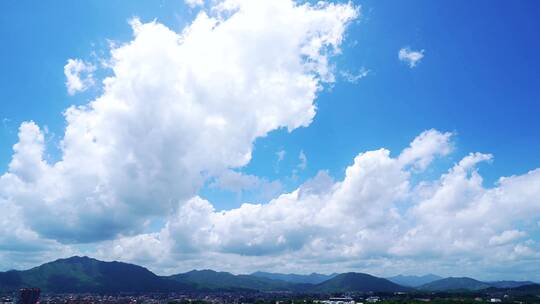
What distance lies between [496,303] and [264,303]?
9659 cm

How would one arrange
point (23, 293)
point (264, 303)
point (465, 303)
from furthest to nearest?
point (264, 303) < point (465, 303) < point (23, 293)

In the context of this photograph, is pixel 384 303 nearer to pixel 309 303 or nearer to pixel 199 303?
pixel 309 303

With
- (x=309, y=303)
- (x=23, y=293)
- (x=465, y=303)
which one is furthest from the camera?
(x=309, y=303)

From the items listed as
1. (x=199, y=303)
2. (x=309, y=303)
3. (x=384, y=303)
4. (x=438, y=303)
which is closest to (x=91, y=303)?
(x=199, y=303)

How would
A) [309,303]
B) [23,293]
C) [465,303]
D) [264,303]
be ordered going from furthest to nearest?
[264,303] < [309,303] < [465,303] < [23,293]

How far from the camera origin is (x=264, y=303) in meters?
195

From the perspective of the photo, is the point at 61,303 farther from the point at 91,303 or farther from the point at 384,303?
the point at 384,303

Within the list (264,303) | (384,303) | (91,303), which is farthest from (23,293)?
(384,303)

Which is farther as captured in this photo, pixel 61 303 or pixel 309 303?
pixel 61 303

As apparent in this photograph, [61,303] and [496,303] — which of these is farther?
[61,303]

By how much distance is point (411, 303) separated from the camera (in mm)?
172125

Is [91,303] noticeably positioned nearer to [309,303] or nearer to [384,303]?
[309,303]

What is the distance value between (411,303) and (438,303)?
11007 millimetres

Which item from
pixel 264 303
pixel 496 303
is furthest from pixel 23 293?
pixel 496 303
